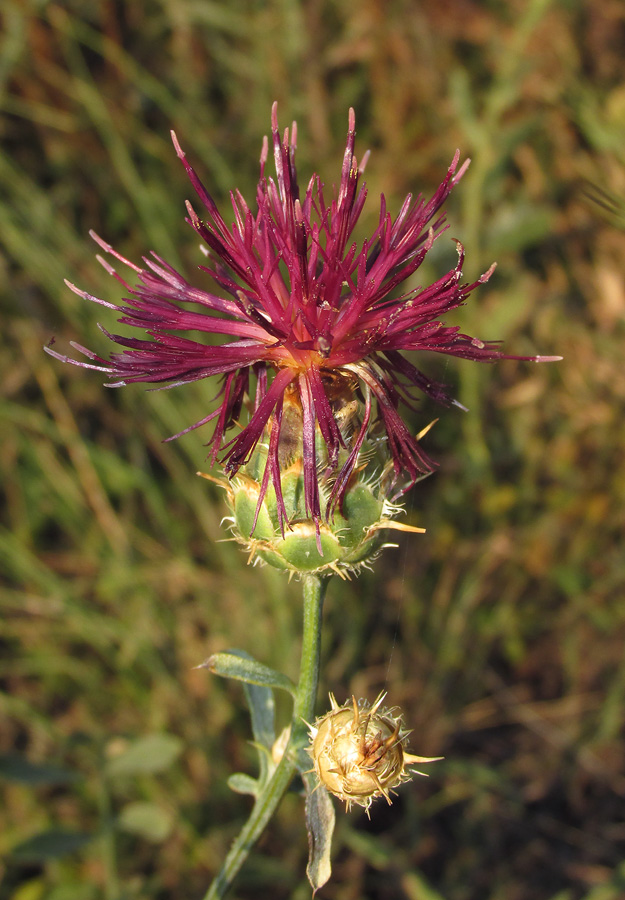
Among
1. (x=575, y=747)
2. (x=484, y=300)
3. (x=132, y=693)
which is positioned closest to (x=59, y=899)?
(x=132, y=693)

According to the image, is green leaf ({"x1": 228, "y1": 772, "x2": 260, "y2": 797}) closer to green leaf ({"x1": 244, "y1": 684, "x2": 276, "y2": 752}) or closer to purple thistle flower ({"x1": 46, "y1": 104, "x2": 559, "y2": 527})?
green leaf ({"x1": 244, "y1": 684, "x2": 276, "y2": 752})

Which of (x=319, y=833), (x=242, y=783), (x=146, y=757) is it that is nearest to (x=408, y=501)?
(x=146, y=757)

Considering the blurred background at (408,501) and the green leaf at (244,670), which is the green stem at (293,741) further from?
the blurred background at (408,501)

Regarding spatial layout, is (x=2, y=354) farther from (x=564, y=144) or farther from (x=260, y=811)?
(x=564, y=144)

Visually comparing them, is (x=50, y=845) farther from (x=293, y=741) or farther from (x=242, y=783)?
(x=293, y=741)

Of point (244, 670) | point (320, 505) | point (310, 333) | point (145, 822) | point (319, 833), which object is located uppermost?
point (310, 333)

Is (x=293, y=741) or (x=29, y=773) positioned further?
(x=29, y=773)
